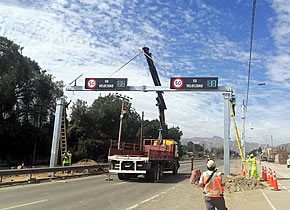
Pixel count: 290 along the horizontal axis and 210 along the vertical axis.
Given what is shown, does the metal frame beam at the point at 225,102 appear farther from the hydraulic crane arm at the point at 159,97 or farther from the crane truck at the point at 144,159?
the hydraulic crane arm at the point at 159,97

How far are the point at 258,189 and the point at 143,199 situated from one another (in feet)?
21.1

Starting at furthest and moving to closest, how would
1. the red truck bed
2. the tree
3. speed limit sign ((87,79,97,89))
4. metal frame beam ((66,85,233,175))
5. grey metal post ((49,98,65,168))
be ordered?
1. the tree
2. speed limit sign ((87,79,97,89))
3. grey metal post ((49,98,65,168))
4. metal frame beam ((66,85,233,175))
5. the red truck bed

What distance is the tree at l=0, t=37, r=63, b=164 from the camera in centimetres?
3503

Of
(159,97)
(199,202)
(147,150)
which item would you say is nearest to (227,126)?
(147,150)

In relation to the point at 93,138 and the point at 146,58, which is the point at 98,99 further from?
the point at 146,58

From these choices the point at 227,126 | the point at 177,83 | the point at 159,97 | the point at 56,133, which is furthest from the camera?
the point at 159,97

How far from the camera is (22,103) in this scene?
39375 millimetres

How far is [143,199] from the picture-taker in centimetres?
989

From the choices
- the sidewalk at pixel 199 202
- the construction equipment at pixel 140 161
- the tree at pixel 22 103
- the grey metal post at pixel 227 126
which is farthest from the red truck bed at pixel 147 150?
the tree at pixel 22 103

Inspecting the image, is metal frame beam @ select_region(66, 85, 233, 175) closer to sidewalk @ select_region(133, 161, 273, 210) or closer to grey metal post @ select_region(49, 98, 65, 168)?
grey metal post @ select_region(49, 98, 65, 168)

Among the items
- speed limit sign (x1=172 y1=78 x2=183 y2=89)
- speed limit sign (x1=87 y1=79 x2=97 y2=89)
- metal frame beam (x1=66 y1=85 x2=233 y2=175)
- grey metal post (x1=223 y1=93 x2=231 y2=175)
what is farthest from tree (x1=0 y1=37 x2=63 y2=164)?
grey metal post (x1=223 y1=93 x2=231 y2=175)

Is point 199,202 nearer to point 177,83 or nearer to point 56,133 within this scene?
point 177,83

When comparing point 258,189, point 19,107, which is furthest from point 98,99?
point 258,189

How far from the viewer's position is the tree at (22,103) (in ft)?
115
